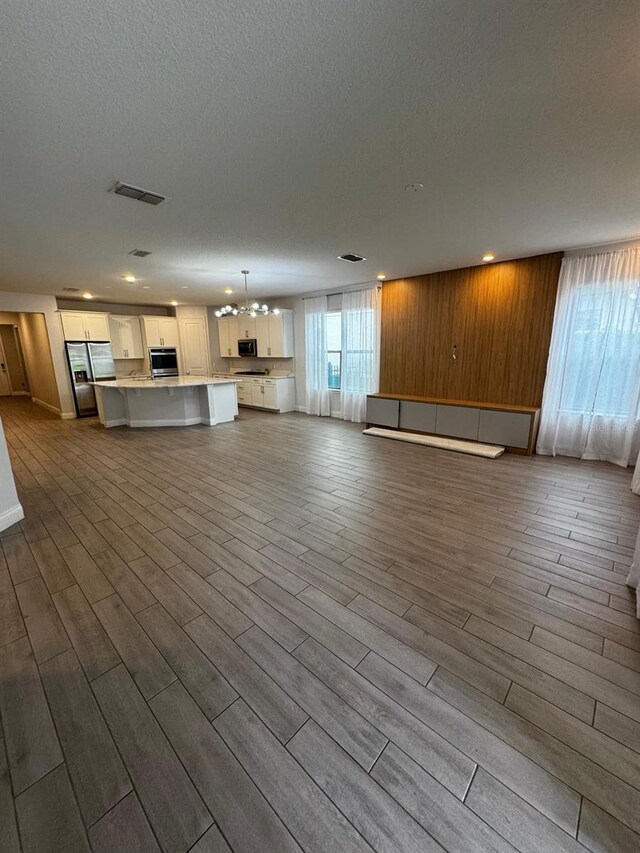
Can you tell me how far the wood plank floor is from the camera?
117cm

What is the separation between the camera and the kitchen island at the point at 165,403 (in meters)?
7.01

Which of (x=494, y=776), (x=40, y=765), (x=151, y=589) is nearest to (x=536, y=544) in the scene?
(x=494, y=776)

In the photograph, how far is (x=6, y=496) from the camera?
124 inches

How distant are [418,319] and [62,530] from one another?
5.96 m

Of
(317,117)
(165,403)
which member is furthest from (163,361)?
(317,117)

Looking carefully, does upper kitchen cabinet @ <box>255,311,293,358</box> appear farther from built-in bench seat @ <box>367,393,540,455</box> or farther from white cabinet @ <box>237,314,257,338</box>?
built-in bench seat @ <box>367,393,540,455</box>

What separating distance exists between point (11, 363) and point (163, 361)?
6299mm

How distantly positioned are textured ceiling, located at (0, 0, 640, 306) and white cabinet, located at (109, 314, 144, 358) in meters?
5.24

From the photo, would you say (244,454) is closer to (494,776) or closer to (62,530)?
(62,530)

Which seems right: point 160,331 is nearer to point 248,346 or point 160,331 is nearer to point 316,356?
point 248,346

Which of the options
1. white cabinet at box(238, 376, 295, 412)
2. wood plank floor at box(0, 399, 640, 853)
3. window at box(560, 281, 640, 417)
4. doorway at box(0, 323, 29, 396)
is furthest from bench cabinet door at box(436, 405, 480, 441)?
doorway at box(0, 323, 29, 396)

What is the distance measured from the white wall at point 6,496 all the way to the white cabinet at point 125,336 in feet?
21.2

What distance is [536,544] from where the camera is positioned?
279 cm

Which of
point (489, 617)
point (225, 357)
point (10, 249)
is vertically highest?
point (10, 249)
